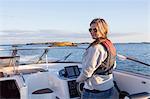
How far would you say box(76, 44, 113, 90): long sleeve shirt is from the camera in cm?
248

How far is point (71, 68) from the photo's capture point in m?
3.98

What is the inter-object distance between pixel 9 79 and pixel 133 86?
70.5 inches

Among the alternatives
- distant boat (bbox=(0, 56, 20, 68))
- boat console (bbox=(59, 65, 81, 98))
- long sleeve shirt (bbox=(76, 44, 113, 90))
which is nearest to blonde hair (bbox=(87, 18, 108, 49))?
long sleeve shirt (bbox=(76, 44, 113, 90))

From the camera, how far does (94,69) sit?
2516 mm

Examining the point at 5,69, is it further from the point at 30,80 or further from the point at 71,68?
the point at 71,68

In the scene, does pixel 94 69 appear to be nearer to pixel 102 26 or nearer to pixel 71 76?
pixel 102 26

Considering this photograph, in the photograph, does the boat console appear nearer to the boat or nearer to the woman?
the boat

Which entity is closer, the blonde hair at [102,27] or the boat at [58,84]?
the blonde hair at [102,27]

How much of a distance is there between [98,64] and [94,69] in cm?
6

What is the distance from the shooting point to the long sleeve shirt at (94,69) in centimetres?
248

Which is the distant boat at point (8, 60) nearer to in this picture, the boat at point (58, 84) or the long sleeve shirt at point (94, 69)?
the boat at point (58, 84)

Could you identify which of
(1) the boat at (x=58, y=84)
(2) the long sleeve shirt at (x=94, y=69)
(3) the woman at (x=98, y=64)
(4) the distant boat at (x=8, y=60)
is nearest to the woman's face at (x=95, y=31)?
(3) the woman at (x=98, y=64)

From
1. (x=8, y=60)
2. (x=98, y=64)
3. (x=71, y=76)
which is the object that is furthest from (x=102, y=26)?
(x=8, y=60)

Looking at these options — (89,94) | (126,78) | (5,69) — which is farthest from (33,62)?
(89,94)
